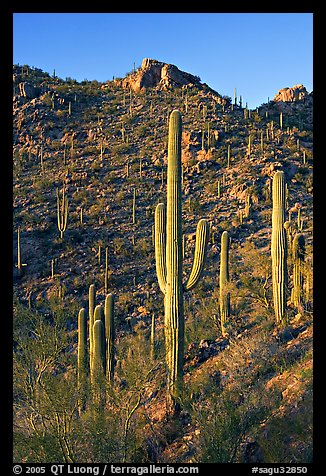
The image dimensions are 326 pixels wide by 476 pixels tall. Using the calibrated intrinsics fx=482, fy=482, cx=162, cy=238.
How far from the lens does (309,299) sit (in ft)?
46.9

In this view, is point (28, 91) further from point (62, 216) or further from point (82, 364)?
point (82, 364)

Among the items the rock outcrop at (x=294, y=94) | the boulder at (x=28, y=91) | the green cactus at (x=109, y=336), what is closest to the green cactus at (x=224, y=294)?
the green cactus at (x=109, y=336)

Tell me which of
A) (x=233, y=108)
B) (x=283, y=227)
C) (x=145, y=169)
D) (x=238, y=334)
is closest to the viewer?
(x=283, y=227)

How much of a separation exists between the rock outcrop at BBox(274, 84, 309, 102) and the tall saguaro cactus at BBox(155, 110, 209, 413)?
27.8m

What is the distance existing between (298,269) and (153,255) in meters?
10.1

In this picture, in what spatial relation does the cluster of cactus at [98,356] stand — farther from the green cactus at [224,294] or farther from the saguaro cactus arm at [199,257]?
the green cactus at [224,294]

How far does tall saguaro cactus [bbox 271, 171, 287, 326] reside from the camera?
1368 centimetres

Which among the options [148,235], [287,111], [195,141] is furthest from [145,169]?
[287,111]

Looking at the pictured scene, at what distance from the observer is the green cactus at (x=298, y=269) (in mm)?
14531

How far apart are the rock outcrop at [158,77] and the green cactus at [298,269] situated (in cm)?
2622
